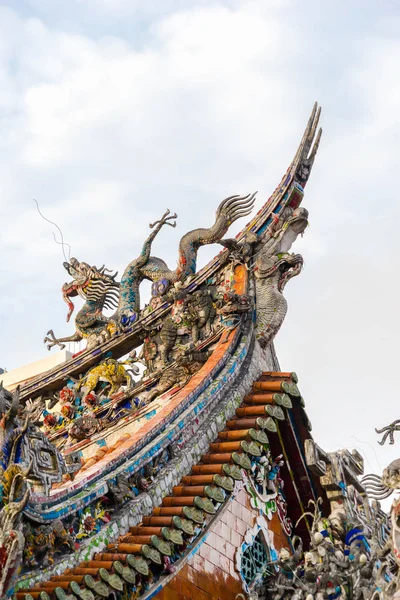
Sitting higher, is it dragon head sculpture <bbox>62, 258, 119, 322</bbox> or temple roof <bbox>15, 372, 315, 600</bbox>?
dragon head sculpture <bbox>62, 258, 119, 322</bbox>

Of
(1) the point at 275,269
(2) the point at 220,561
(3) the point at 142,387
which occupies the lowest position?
(2) the point at 220,561

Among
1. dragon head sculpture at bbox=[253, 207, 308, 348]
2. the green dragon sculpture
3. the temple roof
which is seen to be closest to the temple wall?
the temple roof

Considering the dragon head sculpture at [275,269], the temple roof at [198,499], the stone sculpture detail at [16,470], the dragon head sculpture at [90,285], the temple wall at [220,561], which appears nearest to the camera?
the stone sculpture detail at [16,470]

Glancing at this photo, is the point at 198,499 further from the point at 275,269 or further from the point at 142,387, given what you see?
the point at 275,269

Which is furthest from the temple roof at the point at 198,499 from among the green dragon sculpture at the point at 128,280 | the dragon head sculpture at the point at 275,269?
the green dragon sculpture at the point at 128,280

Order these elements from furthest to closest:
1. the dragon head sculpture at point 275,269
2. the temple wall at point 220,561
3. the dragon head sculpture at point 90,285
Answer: the dragon head sculpture at point 90,285 → the dragon head sculpture at point 275,269 → the temple wall at point 220,561

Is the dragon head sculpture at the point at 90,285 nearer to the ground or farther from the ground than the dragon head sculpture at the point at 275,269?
farther from the ground

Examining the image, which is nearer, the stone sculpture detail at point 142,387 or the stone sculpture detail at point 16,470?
the stone sculpture detail at point 16,470

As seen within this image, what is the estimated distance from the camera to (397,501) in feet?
31.4

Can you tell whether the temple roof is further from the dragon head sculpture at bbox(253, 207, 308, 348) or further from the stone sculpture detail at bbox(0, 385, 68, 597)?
the dragon head sculpture at bbox(253, 207, 308, 348)

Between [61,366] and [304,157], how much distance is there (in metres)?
4.54

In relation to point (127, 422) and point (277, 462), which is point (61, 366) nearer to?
point (127, 422)

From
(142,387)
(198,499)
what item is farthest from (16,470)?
(142,387)

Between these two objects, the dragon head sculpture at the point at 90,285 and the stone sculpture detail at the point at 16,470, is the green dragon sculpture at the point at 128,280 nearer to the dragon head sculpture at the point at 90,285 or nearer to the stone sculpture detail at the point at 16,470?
the dragon head sculpture at the point at 90,285
